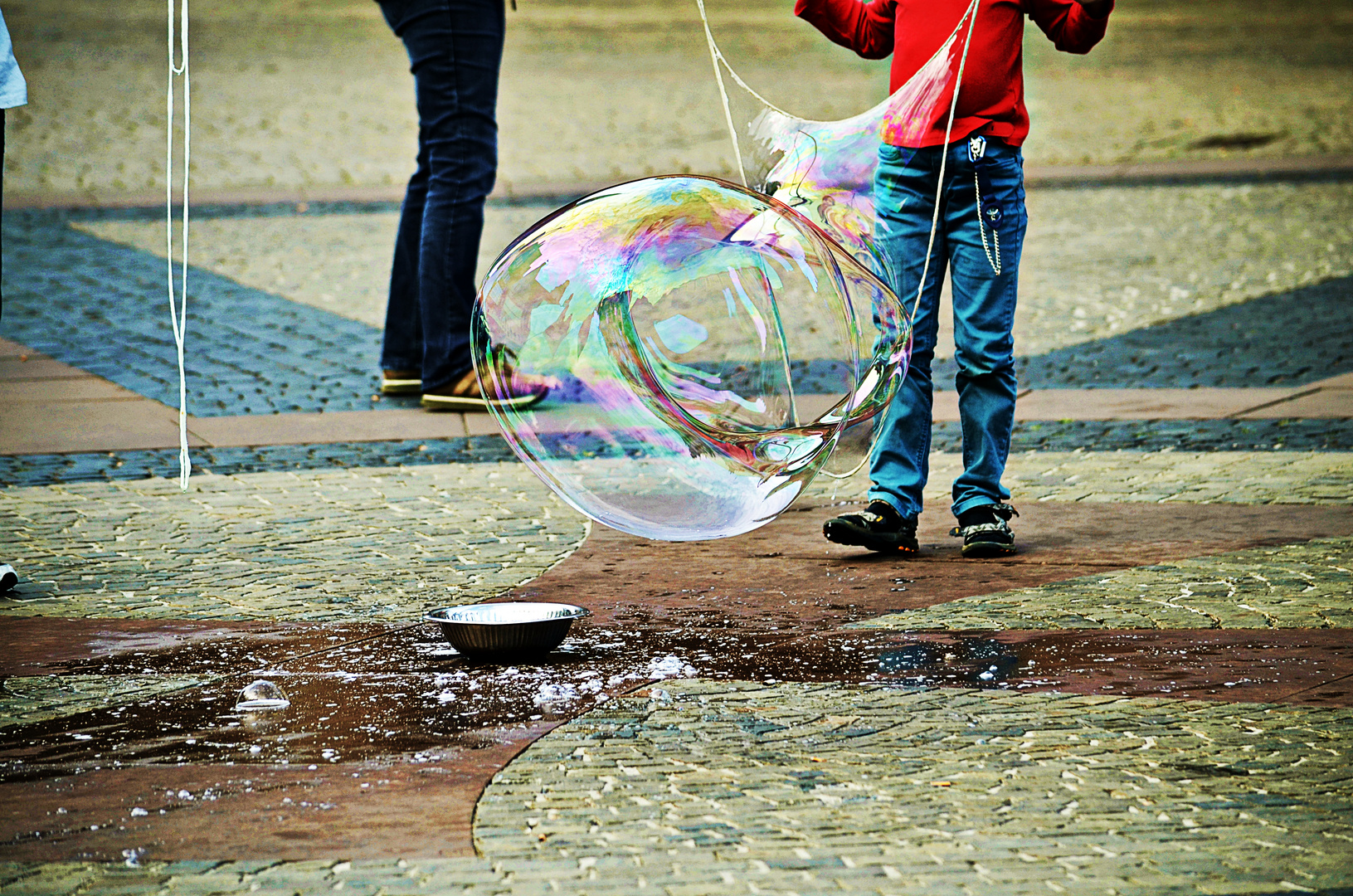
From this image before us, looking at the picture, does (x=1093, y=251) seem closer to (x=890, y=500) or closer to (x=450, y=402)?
(x=450, y=402)

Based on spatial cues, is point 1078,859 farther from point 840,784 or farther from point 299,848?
point 299,848

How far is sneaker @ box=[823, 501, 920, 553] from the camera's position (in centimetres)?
376

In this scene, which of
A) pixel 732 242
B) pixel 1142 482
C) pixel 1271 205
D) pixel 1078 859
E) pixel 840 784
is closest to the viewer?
pixel 1078 859

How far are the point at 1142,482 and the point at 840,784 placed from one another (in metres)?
2.24

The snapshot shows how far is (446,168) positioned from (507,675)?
101 inches

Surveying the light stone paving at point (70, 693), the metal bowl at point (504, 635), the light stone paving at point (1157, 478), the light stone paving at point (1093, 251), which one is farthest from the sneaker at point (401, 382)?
the light stone paving at point (70, 693)

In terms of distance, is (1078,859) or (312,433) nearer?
(1078,859)

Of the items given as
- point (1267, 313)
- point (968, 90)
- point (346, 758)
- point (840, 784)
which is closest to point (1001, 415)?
point (968, 90)

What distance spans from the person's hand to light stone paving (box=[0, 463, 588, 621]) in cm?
163

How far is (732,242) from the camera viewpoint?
3.26m

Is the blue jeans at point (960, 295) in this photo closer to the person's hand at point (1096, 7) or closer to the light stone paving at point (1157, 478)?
the person's hand at point (1096, 7)

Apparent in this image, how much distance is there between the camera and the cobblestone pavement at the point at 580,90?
35.5ft

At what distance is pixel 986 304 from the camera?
12.4ft

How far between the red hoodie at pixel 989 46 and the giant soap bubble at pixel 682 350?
1.50ft
